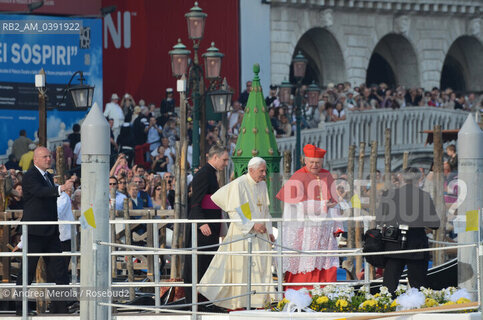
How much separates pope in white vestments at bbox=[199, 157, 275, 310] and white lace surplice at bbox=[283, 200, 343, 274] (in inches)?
9.8

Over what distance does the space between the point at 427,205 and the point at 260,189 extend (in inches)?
70.9

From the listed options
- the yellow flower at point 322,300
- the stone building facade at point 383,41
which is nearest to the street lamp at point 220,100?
the yellow flower at point 322,300

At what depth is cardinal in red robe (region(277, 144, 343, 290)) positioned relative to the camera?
14.2 metres

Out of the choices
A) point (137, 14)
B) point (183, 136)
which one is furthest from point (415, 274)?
point (137, 14)

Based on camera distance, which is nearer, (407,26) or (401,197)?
(401,197)

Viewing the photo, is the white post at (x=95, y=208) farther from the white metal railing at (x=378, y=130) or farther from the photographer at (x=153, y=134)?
the white metal railing at (x=378, y=130)

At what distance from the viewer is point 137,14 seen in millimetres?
34031

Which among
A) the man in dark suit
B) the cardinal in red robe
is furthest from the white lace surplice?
the man in dark suit

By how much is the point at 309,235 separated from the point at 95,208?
3146 mm

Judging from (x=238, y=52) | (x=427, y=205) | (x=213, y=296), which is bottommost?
(x=213, y=296)

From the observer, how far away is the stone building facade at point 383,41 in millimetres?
38062

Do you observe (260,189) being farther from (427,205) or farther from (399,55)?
(399,55)

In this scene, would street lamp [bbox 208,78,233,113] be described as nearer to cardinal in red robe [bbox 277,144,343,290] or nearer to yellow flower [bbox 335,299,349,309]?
cardinal in red robe [bbox 277,144,343,290]

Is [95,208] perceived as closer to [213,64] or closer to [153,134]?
[213,64]
